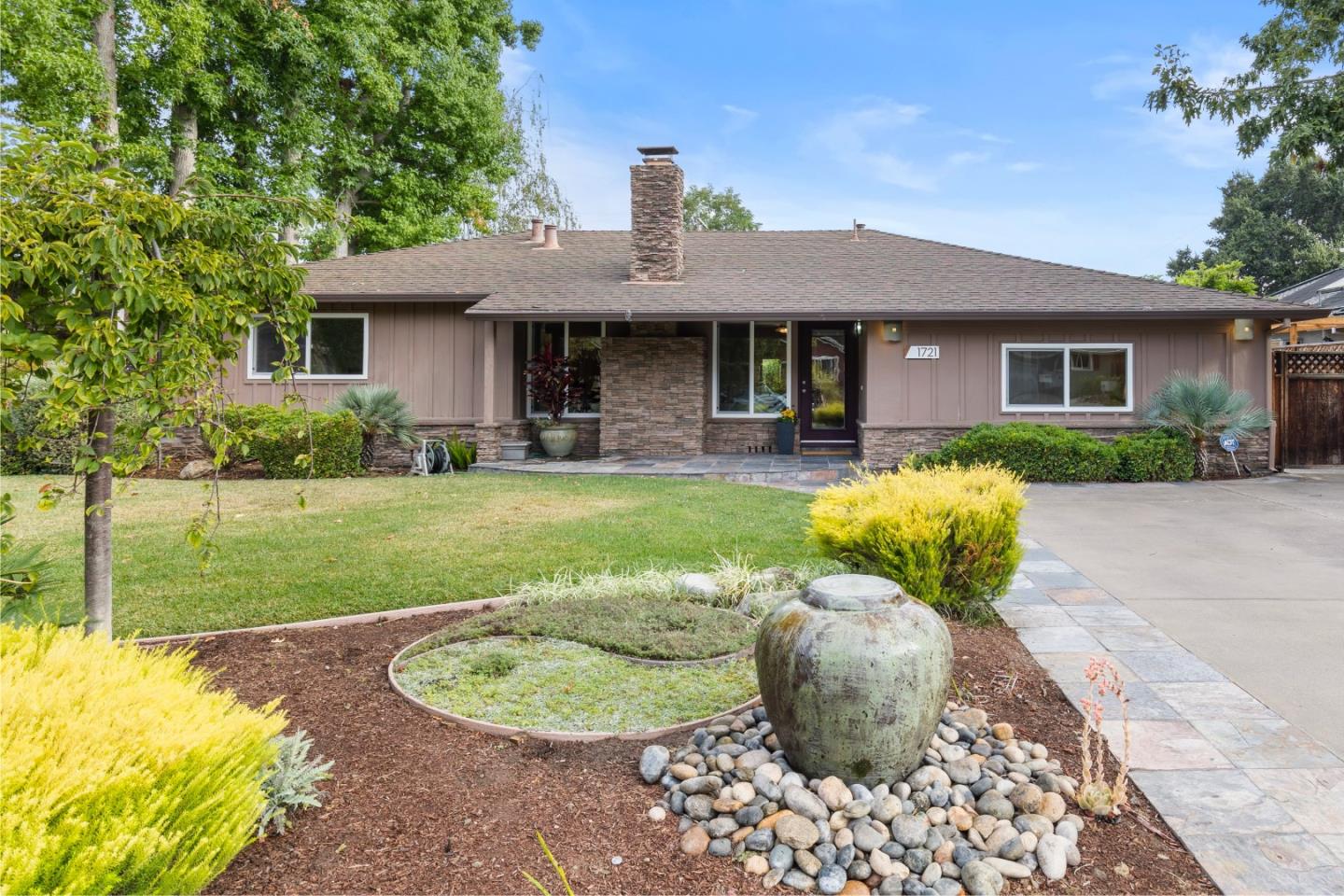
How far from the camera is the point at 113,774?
1.55 meters

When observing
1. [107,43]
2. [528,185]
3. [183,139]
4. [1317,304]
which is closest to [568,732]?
[107,43]

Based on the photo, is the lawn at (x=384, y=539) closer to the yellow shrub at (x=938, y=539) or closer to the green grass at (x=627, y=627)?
the green grass at (x=627, y=627)

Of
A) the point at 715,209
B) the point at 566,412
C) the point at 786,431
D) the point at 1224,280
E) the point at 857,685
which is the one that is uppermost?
the point at 715,209

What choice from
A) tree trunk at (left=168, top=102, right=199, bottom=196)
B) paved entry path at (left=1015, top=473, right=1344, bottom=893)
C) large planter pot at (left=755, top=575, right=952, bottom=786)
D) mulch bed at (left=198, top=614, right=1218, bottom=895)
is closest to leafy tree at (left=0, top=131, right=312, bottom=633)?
mulch bed at (left=198, top=614, right=1218, bottom=895)

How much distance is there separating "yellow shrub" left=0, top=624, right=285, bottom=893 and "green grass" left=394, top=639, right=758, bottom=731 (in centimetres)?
114

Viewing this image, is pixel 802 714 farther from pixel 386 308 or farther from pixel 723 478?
pixel 386 308

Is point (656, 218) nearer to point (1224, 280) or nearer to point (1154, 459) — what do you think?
point (1154, 459)

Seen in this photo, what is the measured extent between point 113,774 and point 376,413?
1071 centimetres

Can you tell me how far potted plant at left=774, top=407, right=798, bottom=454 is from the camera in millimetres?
13555

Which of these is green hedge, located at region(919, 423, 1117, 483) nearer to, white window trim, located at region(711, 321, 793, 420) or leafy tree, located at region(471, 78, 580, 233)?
white window trim, located at region(711, 321, 793, 420)

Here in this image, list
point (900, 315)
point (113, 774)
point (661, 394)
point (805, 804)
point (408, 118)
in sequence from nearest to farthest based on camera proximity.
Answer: point (113, 774)
point (805, 804)
point (900, 315)
point (661, 394)
point (408, 118)

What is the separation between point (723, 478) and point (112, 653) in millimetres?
8799

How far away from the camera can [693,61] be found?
1585cm

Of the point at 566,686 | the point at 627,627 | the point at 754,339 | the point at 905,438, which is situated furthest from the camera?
the point at 754,339
